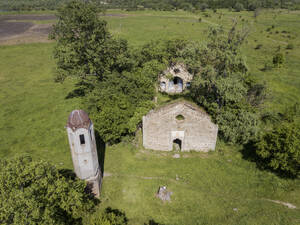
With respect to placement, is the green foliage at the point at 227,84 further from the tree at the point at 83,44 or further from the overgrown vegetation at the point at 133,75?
the tree at the point at 83,44

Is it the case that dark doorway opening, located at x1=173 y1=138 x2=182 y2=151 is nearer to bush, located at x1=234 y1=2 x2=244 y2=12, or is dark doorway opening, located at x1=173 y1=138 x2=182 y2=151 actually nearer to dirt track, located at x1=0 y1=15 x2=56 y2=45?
dirt track, located at x1=0 y1=15 x2=56 y2=45

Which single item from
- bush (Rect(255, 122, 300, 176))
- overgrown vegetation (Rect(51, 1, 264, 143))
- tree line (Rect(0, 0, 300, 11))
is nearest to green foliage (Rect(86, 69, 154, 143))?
overgrown vegetation (Rect(51, 1, 264, 143))

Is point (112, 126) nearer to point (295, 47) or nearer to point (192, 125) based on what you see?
point (192, 125)

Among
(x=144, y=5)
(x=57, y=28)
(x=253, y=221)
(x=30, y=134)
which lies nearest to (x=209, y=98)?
(x=253, y=221)

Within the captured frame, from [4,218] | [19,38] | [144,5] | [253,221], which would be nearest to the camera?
[4,218]

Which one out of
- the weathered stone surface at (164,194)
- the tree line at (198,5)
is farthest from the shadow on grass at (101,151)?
the tree line at (198,5)

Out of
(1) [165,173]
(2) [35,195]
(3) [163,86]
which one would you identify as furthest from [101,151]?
(3) [163,86]
